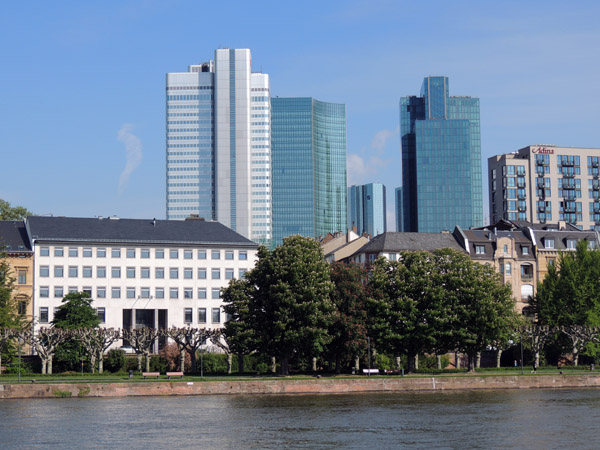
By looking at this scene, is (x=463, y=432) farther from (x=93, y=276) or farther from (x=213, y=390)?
(x=93, y=276)

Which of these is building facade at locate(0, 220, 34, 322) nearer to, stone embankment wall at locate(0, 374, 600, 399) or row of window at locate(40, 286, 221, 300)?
row of window at locate(40, 286, 221, 300)

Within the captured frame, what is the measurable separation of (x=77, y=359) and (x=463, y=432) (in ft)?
224

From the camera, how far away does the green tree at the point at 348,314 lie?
341ft

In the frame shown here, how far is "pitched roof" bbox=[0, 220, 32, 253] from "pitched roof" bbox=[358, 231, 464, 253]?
54.0 metres

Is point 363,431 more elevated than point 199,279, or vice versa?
point 199,279

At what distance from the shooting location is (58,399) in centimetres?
8644

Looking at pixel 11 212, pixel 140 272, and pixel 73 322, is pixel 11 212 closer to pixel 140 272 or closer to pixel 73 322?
pixel 140 272

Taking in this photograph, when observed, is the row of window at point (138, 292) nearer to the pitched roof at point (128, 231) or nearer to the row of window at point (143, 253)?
the row of window at point (143, 253)

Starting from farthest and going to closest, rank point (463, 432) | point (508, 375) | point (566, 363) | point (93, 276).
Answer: point (93, 276) → point (566, 363) → point (508, 375) → point (463, 432)

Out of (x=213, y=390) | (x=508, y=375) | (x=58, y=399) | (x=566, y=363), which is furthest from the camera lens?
(x=566, y=363)

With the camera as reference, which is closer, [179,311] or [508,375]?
[508,375]

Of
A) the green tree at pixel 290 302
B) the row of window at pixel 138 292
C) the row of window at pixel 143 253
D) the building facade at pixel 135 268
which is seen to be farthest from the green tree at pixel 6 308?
the green tree at pixel 290 302

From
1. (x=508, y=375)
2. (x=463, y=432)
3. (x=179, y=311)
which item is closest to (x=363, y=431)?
(x=463, y=432)

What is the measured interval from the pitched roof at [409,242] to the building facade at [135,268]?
2094 cm
